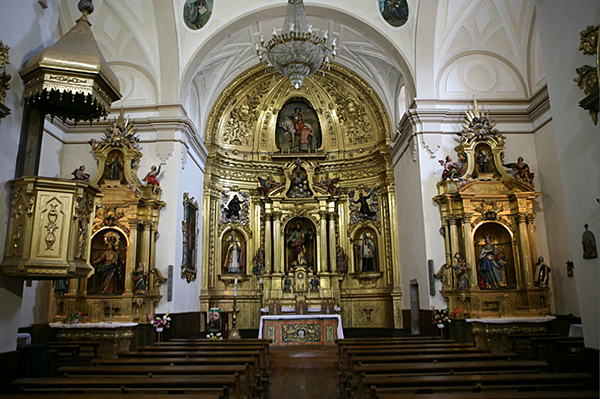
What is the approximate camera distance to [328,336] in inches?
513

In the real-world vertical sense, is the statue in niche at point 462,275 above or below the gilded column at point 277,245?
below

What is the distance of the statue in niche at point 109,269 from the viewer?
11.2m

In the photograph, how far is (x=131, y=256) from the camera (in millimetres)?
11375

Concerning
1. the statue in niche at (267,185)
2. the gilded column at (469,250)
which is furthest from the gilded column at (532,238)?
the statue in niche at (267,185)

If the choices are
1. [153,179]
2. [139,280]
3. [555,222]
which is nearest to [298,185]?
[153,179]

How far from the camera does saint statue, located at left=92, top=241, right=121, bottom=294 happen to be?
36.9ft

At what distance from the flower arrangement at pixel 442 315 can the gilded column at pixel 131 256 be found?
7000 millimetres

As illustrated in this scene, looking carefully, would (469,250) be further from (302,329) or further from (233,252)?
(233,252)

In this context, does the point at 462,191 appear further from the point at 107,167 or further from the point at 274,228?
the point at 107,167

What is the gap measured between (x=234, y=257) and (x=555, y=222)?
9.85m

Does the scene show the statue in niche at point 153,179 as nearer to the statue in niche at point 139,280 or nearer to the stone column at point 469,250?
the statue in niche at point 139,280

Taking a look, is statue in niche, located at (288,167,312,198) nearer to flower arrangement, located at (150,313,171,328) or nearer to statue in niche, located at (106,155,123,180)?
statue in niche, located at (106,155,123,180)

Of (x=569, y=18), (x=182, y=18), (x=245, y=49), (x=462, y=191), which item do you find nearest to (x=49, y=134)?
(x=182, y=18)

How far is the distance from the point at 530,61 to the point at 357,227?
24.2ft
